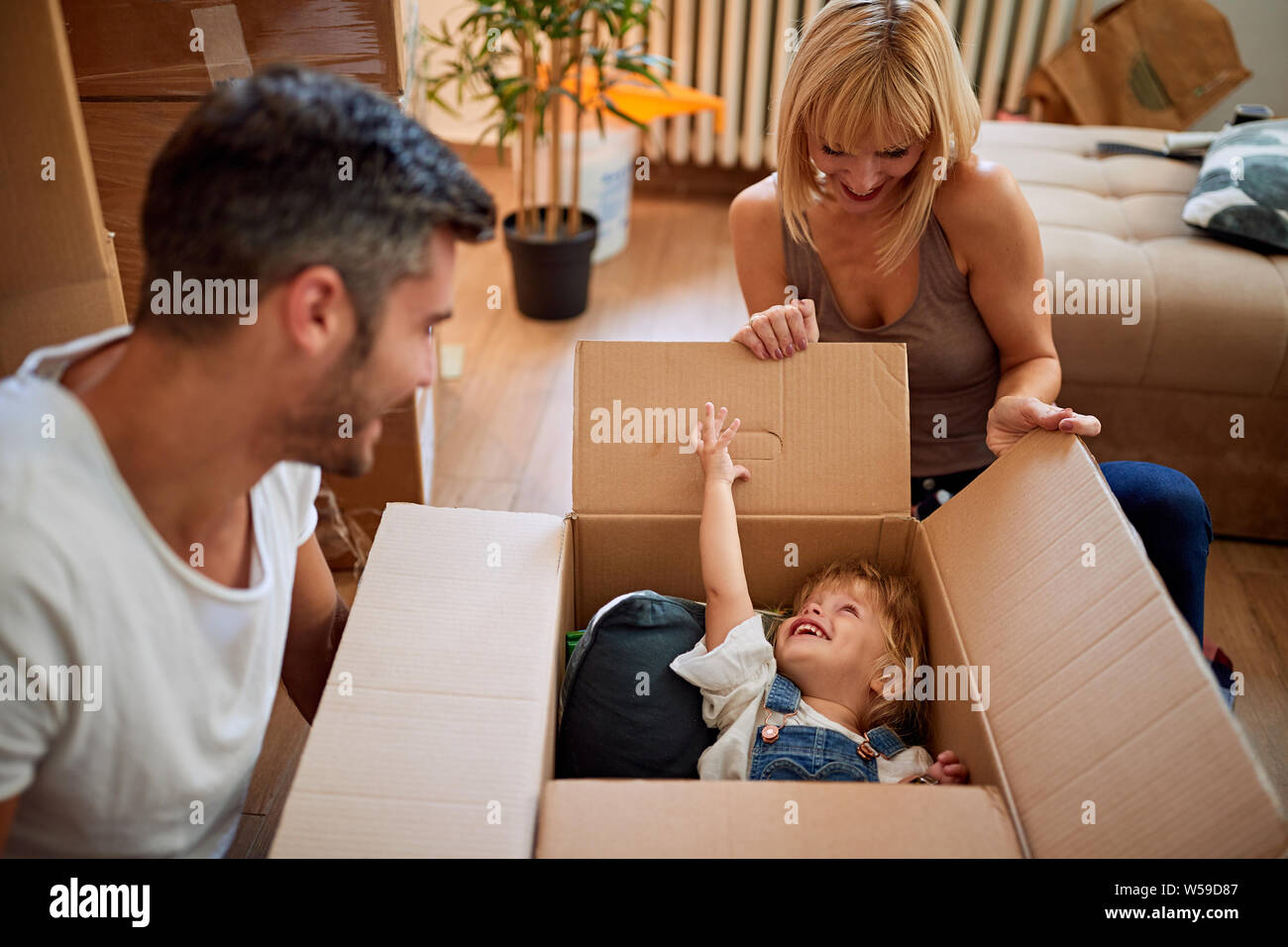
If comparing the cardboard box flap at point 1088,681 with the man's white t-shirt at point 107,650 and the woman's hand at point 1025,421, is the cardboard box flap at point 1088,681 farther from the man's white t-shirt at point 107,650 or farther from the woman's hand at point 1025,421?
the man's white t-shirt at point 107,650

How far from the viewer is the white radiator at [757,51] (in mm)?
3160

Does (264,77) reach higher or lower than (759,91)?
higher

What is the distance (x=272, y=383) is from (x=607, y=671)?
1.68ft

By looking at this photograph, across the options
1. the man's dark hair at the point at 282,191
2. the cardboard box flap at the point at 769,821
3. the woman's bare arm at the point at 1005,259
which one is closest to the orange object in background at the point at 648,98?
the woman's bare arm at the point at 1005,259

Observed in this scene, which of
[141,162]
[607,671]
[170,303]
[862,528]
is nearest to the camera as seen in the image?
[170,303]

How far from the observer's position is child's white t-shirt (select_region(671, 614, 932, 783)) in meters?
1.09

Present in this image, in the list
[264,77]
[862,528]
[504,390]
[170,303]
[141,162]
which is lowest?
[504,390]

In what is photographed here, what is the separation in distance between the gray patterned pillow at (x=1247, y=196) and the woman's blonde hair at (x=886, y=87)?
946 mm

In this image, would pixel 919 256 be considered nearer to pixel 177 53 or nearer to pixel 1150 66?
pixel 177 53

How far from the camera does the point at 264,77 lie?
0.70 m

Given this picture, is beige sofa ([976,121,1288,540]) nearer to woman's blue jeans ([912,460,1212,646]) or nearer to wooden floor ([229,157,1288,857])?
wooden floor ([229,157,1288,857])

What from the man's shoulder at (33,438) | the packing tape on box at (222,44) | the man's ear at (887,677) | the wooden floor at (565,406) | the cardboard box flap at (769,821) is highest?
the packing tape on box at (222,44)
